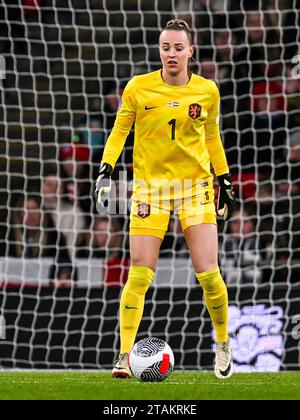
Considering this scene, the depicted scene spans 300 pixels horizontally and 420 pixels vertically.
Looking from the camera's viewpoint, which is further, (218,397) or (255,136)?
(255,136)

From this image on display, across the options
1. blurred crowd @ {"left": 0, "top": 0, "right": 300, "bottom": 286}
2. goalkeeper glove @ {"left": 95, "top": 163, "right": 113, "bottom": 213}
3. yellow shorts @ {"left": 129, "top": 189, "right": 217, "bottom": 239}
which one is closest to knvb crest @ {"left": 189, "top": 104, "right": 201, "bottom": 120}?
yellow shorts @ {"left": 129, "top": 189, "right": 217, "bottom": 239}

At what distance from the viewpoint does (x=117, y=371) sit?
6.15 metres

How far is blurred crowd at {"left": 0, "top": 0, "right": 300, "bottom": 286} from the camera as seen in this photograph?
9695 millimetres

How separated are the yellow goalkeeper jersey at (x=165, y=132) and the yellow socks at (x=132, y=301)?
0.47 metres

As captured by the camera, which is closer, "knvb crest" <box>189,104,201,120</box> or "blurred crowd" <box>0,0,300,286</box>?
"knvb crest" <box>189,104,201,120</box>

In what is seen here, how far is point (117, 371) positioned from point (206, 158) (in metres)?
1.35

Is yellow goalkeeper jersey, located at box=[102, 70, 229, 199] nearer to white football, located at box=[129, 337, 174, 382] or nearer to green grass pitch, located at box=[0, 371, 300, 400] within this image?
white football, located at box=[129, 337, 174, 382]

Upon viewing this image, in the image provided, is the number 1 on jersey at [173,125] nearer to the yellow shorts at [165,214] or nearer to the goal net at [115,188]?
the yellow shorts at [165,214]

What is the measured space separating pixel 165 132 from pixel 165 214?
0.47m

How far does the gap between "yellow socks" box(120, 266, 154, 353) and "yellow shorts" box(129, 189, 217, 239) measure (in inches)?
9.2

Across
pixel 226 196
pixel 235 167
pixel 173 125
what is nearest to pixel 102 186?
pixel 173 125

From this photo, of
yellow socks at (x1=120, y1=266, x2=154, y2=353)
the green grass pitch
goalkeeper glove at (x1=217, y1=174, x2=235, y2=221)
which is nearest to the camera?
the green grass pitch
